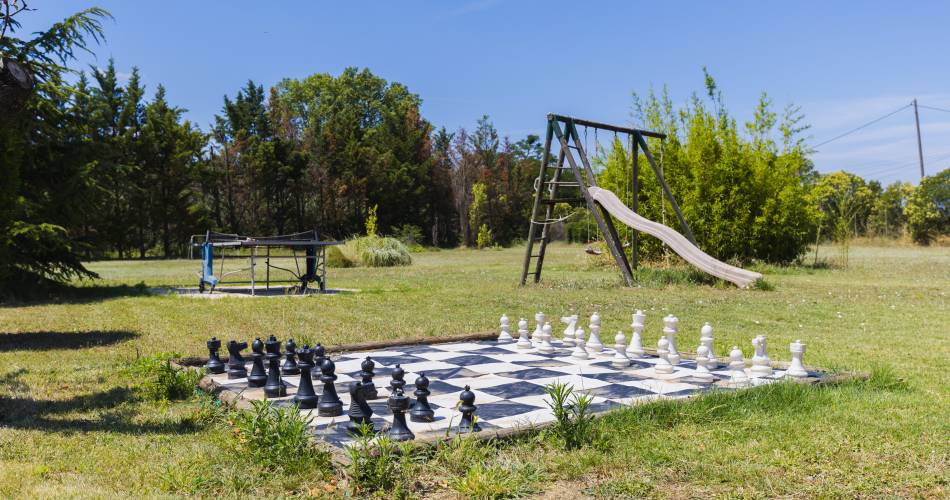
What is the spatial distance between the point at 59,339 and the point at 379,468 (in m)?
6.76

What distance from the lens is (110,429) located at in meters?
4.27

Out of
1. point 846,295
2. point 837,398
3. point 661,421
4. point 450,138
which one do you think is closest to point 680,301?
point 846,295

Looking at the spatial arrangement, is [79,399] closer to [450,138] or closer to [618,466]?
[618,466]

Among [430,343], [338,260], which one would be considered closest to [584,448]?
[430,343]

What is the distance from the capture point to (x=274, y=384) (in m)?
4.80

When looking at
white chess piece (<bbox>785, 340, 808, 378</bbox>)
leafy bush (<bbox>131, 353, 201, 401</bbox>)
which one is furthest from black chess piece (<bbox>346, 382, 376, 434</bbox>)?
white chess piece (<bbox>785, 340, 808, 378</bbox>)

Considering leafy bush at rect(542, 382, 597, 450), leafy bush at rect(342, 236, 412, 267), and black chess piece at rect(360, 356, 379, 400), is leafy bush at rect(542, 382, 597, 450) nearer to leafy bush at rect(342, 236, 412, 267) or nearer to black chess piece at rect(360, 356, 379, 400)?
black chess piece at rect(360, 356, 379, 400)

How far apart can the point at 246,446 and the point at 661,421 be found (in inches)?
88.7

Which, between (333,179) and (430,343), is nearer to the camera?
(430,343)

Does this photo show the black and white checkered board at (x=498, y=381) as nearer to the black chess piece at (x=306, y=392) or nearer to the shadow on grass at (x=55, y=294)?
the black chess piece at (x=306, y=392)

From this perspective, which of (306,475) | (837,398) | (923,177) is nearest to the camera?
(306,475)

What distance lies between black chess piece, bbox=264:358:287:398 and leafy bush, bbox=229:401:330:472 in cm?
89

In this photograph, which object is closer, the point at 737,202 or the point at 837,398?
the point at 837,398

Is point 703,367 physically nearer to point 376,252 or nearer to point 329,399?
point 329,399
